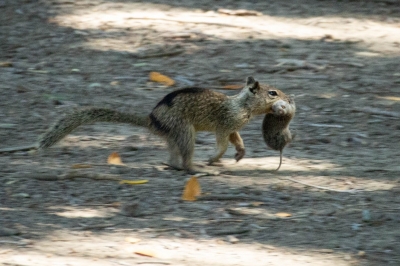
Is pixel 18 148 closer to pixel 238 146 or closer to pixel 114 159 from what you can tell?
pixel 114 159

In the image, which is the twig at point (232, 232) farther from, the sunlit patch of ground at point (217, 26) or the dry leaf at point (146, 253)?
the sunlit patch of ground at point (217, 26)

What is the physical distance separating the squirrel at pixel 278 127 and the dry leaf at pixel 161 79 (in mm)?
2639

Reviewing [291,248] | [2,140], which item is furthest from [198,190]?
[2,140]

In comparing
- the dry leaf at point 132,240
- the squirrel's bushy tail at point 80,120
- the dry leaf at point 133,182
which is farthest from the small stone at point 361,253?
the squirrel's bushy tail at point 80,120

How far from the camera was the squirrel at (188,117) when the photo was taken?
21.4 ft

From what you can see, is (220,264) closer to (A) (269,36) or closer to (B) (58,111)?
(B) (58,111)

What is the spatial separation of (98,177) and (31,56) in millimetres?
4376

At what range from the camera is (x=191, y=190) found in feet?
19.7

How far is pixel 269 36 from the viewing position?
1079 cm

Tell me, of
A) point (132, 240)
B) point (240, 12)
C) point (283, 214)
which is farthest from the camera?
point (240, 12)

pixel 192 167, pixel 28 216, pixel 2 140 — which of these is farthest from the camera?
pixel 2 140

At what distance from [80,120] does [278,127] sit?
1.63 m

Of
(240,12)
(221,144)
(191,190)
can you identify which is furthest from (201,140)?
(240,12)

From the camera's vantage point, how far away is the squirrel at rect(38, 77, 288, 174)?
21.4 feet
